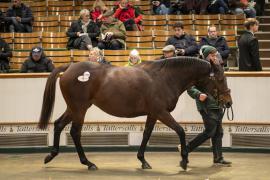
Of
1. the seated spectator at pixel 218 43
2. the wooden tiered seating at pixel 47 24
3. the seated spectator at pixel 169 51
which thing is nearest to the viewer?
the seated spectator at pixel 169 51

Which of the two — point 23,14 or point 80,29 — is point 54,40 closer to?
point 80,29

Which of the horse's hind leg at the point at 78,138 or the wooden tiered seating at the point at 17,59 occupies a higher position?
the wooden tiered seating at the point at 17,59

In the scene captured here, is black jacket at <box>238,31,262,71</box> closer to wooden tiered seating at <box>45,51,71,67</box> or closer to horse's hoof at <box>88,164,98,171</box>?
horse's hoof at <box>88,164,98,171</box>

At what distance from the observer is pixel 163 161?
10.9 metres

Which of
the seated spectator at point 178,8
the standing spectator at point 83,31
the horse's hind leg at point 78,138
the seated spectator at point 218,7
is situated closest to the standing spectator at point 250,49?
the horse's hind leg at point 78,138

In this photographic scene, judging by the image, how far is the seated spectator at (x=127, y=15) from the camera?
1512 centimetres

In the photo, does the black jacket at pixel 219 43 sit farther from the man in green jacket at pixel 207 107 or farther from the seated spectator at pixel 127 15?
the seated spectator at pixel 127 15

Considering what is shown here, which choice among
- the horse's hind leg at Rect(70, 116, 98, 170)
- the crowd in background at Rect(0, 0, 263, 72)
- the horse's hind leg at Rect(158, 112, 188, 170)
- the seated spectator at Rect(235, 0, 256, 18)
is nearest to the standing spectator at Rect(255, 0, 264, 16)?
the crowd in background at Rect(0, 0, 263, 72)

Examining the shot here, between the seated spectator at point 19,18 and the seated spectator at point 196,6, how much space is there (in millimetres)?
3680

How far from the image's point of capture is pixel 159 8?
651 inches

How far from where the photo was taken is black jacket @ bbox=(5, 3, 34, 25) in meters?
15.6

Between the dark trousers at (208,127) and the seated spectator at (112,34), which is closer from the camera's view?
the dark trousers at (208,127)

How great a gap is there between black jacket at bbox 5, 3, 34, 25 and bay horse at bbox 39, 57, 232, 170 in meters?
5.61

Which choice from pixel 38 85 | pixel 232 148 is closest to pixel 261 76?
pixel 232 148
